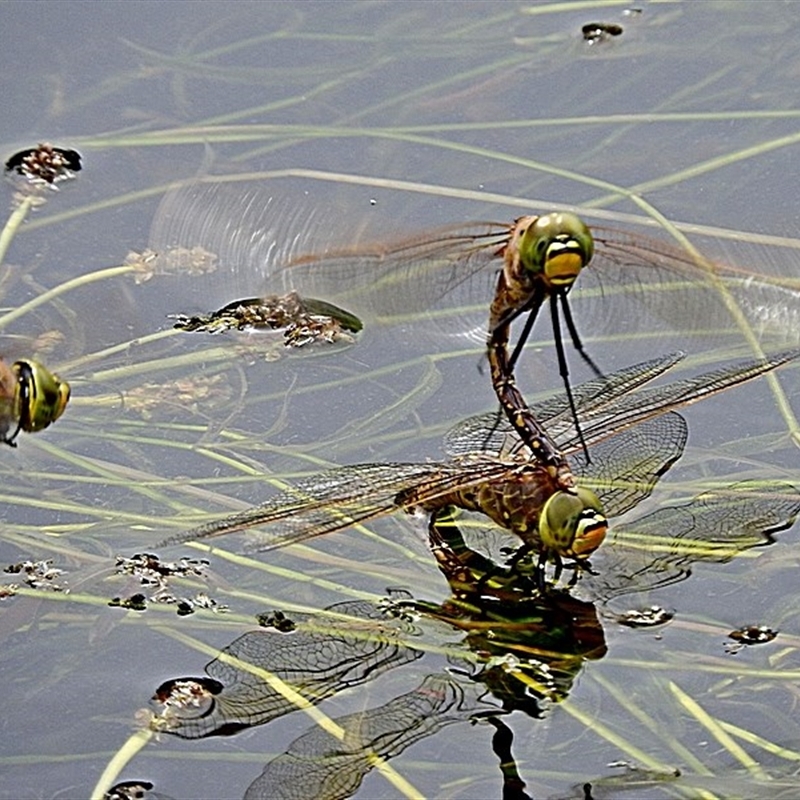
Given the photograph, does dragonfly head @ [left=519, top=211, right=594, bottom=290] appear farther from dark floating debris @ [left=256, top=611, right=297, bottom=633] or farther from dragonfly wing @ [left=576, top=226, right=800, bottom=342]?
dark floating debris @ [left=256, top=611, right=297, bottom=633]

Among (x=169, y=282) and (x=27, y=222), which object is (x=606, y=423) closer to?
(x=169, y=282)

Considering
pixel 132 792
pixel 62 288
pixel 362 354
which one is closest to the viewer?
pixel 132 792

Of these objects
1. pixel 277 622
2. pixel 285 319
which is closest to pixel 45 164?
pixel 285 319

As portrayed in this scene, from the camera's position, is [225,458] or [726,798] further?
[225,458]

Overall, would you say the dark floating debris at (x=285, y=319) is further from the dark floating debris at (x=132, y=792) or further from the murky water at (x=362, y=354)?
the dark floating debris at (x=132, y=792)

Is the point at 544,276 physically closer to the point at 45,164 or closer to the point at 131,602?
the point at 131,602

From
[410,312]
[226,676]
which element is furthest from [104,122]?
[226,676]
